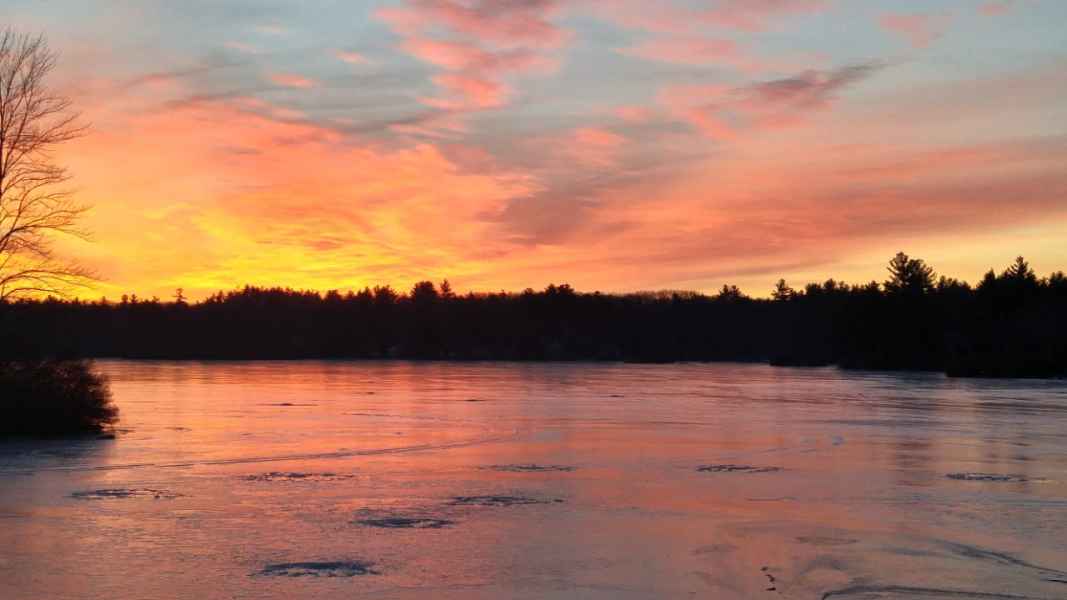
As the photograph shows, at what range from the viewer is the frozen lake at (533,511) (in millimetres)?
9266

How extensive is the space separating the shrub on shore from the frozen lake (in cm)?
168

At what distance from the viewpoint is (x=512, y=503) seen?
13.4 meters

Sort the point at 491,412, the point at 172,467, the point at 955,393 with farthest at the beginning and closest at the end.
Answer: the point at 955,393 < the point at 491,412 < the point at 172,467

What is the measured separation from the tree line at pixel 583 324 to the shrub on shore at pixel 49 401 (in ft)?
237

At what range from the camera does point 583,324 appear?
5620 inches

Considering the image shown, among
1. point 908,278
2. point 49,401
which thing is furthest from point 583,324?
point 49,401

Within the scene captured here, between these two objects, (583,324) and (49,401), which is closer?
(49,401)

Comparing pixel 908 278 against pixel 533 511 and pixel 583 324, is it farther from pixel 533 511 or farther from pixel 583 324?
pixel 533 511

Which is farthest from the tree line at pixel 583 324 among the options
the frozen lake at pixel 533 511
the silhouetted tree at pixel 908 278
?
the frozen lake at pixel 533 511

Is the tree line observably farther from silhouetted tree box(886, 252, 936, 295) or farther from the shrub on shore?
the shrub on shore

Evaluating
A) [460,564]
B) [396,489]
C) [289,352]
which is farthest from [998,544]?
[289,352]

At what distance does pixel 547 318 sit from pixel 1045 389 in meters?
93.4

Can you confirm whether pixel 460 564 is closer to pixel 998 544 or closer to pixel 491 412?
pixel 998 544

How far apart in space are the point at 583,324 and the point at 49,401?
121290 millimetres
